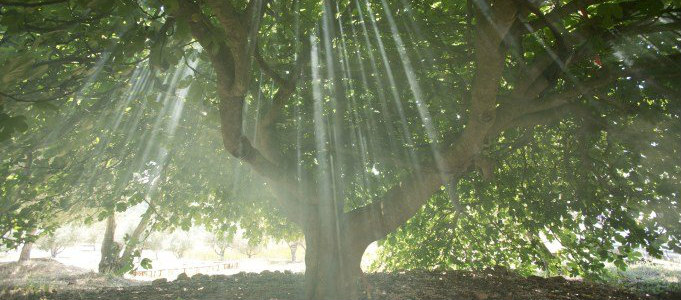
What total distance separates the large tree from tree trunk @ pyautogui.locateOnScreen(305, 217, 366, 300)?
19 millimetres

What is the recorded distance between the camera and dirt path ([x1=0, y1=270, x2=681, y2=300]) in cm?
528

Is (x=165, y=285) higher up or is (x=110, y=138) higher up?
(x=110, y=138)

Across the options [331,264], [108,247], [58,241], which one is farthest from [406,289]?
[58,241]

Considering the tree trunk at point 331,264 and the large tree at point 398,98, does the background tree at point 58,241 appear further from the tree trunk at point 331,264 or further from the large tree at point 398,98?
the tree trunk at point 331,264

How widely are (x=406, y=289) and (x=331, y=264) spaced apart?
52.9 inches

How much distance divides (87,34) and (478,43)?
338 centimetres

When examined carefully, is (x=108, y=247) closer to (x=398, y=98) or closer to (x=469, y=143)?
(x=398, y=98)

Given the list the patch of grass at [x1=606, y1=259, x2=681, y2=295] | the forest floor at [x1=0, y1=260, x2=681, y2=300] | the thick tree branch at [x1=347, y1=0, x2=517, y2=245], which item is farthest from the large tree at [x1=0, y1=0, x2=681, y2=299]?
the patch of grass at [x1=606, y1=259, x2=681, y2=295]

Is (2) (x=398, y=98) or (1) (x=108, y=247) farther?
(1) (x=108, y=247)

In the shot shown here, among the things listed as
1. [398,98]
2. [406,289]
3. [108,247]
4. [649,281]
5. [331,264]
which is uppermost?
[108,247]

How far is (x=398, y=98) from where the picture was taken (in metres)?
5.61

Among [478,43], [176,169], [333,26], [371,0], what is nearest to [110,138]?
[176,169]

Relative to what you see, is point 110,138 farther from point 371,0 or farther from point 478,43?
point 478,43

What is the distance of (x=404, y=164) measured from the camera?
5.14m
